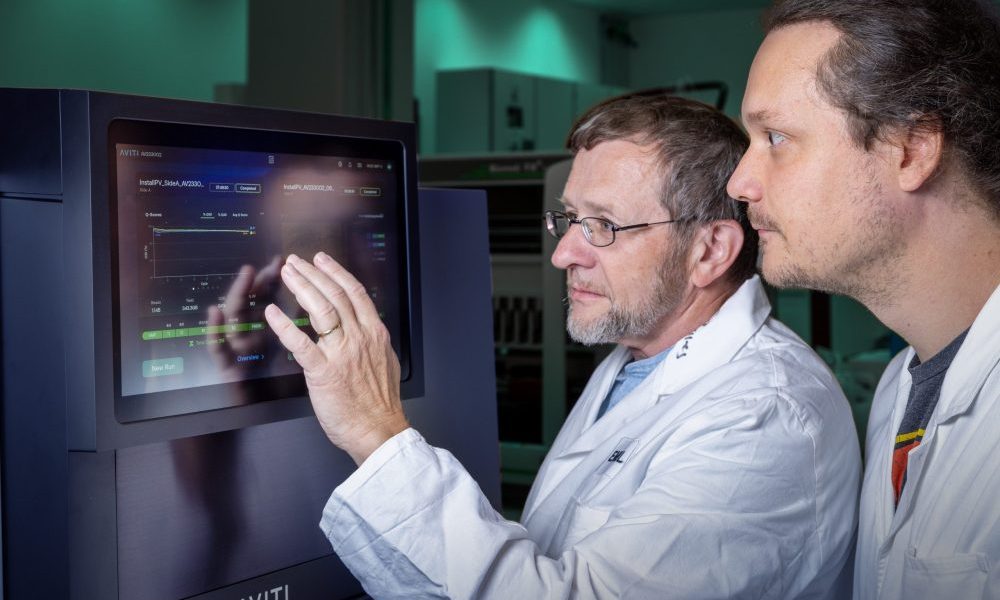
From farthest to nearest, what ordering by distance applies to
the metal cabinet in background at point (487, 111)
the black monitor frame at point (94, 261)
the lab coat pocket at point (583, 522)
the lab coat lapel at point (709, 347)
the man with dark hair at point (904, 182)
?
1. the metal cabinet in background at point (487, 111)
2. the lab coat lapel at point (709, 347)
3. the lab coat pocket at point (583, 522)
4. the man with dark hair at point (904, 182)
5. the black monitor frame at point (94, 261)

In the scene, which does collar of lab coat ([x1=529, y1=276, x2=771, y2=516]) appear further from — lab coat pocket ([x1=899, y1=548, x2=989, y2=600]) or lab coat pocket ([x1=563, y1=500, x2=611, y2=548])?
lab coat pocket ([x1=899, y1=548, x2=989, y2=600])

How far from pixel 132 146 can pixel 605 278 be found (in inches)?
28.3

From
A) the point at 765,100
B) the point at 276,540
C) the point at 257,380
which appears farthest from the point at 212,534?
the point at 765,100

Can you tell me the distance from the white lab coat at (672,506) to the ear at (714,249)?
124mm

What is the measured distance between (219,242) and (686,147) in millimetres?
695

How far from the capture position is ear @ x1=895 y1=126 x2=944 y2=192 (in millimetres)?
1048

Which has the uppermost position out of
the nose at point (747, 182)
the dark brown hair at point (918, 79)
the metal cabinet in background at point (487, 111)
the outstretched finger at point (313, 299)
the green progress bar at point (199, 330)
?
the metal cabinet in background at point (487, 111)

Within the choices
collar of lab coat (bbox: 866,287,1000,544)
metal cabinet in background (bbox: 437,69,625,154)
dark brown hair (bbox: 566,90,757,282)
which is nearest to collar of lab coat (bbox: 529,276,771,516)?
dark brown hair (bbox: 566,90,757,282)

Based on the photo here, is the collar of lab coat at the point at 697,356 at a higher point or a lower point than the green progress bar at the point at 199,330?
lower

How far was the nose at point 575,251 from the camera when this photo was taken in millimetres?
1397

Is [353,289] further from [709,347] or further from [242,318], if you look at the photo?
[709,347]

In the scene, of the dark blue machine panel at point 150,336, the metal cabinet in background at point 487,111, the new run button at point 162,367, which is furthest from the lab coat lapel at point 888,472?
the metal cabinet in background at point 487,111

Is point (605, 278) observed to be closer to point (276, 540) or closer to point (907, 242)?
point (907, 242)

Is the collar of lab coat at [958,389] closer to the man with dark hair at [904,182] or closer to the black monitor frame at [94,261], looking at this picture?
the man with dark hair at [904,182]
